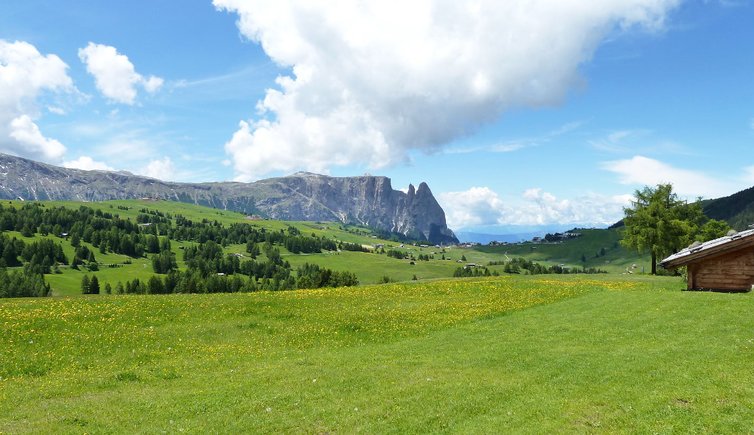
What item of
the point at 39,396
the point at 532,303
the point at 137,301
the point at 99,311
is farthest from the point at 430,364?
the point at 137,301

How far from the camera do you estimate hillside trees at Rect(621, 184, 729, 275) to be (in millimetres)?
74188

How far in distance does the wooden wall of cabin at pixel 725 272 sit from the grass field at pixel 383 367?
640cm

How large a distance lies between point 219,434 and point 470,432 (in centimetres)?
745

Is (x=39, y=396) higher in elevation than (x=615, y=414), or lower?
lower

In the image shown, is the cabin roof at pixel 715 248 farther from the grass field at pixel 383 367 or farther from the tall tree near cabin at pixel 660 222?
the tall tree near cabin at pixel 660 222

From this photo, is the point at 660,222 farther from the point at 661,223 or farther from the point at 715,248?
the point at 715,248

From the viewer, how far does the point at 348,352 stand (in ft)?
84.2

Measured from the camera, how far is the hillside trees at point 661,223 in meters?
74.2

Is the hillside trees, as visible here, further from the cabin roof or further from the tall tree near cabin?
the cabin roof

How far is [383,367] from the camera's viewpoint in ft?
69.4

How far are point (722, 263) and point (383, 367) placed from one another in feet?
103

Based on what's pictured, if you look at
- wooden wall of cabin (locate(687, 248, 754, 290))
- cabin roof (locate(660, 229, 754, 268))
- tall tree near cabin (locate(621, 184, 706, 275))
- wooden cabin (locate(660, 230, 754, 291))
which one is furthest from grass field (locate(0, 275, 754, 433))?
tall tree near cabin (locate(621, 184, 706, 275))

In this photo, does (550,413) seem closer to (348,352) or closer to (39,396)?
(348,352)

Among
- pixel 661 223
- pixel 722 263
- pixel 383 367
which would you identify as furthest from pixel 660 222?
pixel 383 367
